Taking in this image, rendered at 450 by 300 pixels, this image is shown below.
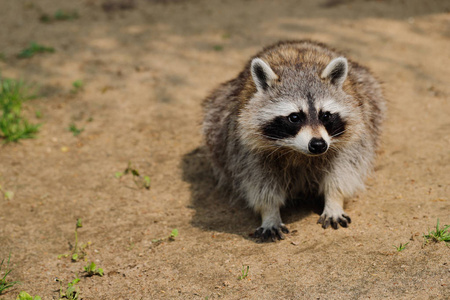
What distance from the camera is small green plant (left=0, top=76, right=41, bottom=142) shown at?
4.59m

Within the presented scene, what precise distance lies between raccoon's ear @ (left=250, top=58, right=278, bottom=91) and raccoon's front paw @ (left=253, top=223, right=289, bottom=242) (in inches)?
38.0

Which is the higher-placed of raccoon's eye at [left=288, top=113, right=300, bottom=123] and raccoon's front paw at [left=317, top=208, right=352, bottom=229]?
raccoon's eye at [left=288, top=113, right=300, bottom=123]

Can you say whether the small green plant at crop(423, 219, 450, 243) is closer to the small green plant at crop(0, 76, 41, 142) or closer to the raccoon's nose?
the raccoon's nose

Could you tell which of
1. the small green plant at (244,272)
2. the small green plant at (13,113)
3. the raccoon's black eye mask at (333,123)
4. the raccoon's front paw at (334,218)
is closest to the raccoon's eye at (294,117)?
the raccoon's black eye mask at (333,123)

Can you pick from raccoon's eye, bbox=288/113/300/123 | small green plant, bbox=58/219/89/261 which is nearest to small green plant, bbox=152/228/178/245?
small green plant, bbox=58/219/89/261

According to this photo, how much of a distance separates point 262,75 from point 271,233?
1077 mm

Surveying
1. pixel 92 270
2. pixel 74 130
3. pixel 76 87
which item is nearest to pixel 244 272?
pixel 92 270

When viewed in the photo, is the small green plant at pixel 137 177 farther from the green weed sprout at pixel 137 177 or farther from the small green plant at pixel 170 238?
the small green plant at pixel 170 238

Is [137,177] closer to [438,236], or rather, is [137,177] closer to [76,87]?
[76,87]

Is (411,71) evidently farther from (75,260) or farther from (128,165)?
(75,260)

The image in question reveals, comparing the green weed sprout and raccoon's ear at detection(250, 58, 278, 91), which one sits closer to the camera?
raccoon's ear at detection(250, 58, 278, 91)

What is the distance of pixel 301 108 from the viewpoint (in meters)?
2.95

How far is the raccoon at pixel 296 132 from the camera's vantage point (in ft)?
9.84

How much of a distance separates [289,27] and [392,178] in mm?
3397
